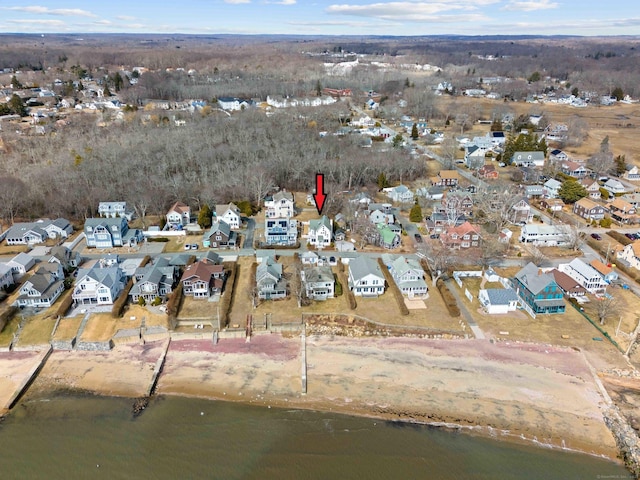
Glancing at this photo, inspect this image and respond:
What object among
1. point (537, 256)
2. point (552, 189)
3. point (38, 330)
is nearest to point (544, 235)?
point (537, 256)

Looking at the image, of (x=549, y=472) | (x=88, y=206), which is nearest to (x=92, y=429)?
(x=549, y=472)

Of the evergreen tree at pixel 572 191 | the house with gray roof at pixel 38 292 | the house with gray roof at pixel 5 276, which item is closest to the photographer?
the house with gray roof at pixel 38 292

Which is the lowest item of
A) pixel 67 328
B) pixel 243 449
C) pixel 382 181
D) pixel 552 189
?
pixel 243 449

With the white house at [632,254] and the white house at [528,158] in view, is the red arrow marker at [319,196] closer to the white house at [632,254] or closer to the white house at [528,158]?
the white house at [632,254]

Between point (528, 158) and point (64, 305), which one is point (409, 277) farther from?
point (528, 158)

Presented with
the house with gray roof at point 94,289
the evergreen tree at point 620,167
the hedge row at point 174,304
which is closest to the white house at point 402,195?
the hedge row at point 174,304
